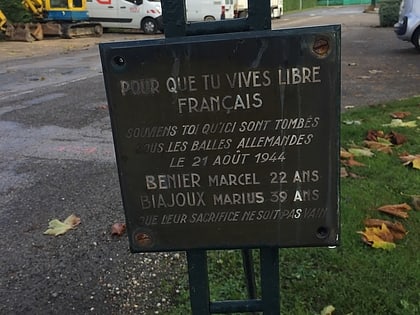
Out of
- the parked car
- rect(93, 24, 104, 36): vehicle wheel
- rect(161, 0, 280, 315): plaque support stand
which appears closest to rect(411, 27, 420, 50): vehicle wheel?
the parked car

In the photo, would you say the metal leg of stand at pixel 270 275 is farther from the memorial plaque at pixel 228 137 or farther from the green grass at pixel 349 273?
the green grass at pixel 349 273

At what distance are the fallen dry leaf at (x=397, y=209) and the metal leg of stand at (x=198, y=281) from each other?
6.04 feet

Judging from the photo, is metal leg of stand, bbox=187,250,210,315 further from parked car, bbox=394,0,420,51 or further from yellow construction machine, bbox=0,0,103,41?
yellow construction machine, bbox=0,0,103,41

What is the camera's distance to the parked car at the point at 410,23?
38.6 feet

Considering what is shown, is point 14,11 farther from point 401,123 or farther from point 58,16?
point 401,123

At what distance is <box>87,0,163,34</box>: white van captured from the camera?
22188 millimetres

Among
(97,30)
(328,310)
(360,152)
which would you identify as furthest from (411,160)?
(97,30)

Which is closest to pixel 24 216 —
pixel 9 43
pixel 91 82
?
pixel 91 82

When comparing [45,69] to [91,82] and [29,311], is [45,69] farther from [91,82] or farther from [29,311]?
[29,311]

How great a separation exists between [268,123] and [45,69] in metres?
11.3

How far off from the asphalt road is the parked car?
10.2 ft

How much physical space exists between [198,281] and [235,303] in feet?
0.50

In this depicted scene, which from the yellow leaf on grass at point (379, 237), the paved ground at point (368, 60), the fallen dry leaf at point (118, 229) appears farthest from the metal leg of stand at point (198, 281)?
the paved ground at point (368, 60)

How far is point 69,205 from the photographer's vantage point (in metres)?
3.88
